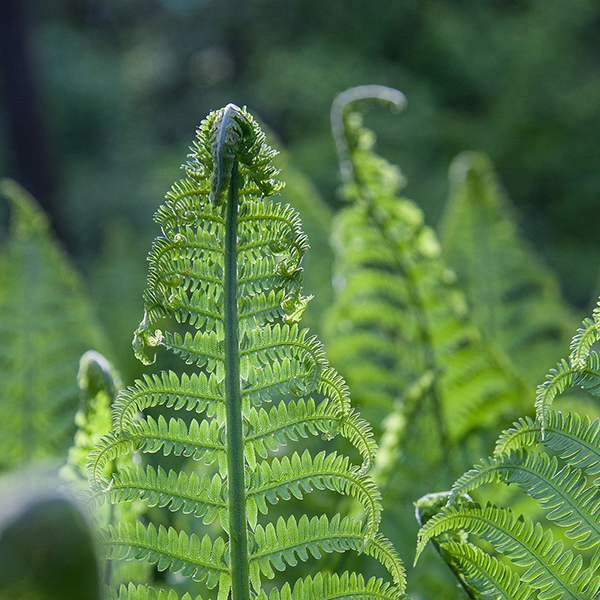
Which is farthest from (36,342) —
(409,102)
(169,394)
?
(409,102)

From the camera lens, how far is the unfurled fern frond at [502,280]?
121 cm

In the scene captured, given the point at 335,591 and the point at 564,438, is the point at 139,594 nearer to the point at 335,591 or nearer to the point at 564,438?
the point at 335,591

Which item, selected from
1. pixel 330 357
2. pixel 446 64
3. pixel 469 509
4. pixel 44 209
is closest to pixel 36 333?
pixel 330 357

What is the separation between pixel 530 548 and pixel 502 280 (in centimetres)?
86

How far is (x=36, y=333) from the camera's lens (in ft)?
3.41

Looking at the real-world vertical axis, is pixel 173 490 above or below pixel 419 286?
below

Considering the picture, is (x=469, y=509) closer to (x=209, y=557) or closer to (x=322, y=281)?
(x=209, y=557)

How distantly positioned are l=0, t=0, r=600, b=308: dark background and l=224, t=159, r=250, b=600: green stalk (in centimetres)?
263

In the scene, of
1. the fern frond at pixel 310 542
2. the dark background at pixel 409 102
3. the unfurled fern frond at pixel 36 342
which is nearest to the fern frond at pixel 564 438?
the fern frond at pixel 310 542

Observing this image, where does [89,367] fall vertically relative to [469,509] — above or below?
above

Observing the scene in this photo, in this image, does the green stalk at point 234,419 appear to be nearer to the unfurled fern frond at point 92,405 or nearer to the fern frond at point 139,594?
the fern frond at point 139,594

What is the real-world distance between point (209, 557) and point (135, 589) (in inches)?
2.0

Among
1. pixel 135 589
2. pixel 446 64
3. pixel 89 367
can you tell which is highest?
pixel 446 64

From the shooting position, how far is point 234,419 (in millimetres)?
447
